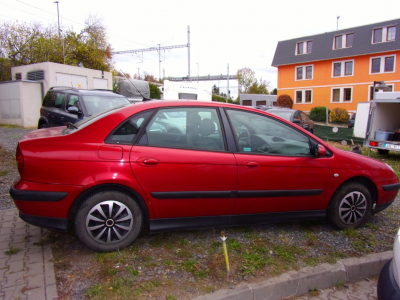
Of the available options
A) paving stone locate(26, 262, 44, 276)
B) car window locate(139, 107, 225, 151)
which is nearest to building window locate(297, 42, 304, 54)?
car window locate(139, 107, 225, 151)

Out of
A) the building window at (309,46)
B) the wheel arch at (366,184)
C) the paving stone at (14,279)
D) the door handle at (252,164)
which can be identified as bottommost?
the paving stone at (14,279)

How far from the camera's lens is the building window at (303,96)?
39.8m

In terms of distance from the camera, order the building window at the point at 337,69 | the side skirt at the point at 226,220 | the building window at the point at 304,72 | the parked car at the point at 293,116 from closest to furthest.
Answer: the side skirt at the point at 226,220 < the parked car at the point at 293,116 < the building window at the point at 337,69 < the building window at the point at 304,72

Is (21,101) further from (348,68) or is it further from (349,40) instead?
(349,40)

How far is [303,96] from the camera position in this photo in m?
40.2

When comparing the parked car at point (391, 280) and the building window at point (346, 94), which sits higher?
the building window at point (346, 94)

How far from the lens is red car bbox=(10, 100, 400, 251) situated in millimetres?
2975

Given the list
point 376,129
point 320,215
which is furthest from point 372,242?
point 376,129

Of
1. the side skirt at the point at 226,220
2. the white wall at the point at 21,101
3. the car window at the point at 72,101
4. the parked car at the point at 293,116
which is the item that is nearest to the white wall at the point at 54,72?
the white wall at the point at 21,101

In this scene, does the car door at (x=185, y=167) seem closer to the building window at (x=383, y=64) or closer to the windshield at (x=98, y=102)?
the windshield at (x=98, y=102)

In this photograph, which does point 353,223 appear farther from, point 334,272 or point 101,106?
point 101,106

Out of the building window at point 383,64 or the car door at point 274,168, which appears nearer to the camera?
the car door at point 274,168

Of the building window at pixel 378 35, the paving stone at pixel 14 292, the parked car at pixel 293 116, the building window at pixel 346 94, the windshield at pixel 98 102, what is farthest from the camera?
the building window at pixel 346 94

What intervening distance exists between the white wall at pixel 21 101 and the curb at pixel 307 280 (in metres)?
18.4
